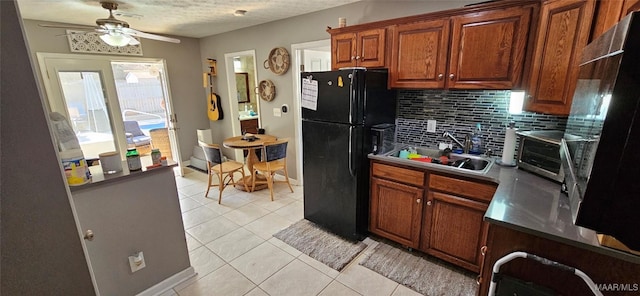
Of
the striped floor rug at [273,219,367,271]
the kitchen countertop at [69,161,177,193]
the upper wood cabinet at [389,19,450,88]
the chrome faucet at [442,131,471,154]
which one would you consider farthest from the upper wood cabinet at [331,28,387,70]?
the kitchen countertop at [69,161,177,193]

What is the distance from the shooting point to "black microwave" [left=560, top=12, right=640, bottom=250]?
30.5 inches

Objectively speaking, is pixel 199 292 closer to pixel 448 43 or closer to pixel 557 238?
pixel 557 238

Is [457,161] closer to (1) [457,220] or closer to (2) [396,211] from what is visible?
(1) [457,220]

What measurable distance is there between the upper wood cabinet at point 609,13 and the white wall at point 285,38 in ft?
3.21

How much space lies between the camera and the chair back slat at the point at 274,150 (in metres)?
3.33

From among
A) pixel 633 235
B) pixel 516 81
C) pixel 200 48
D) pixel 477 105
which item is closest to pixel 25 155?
pixel 633 235

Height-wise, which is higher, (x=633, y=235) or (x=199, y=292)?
(x=633, y=235)

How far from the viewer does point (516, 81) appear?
1791 millimetres

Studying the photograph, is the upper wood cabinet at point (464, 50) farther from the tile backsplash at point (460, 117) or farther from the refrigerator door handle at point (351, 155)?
the refrigerator door handle at point (351, 155)

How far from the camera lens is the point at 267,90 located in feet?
12.9

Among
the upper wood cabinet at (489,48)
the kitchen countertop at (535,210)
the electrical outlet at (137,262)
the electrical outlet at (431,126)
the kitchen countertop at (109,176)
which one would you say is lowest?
the electrical outlet at (137,262)

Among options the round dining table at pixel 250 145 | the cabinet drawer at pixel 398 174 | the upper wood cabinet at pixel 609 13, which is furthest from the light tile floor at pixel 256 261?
the upper wood cabinet at pixel 609 13

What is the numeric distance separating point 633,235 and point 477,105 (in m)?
1.54

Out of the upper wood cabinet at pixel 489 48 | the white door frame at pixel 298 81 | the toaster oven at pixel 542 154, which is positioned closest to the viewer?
the toaster oven at pixel 542 154
